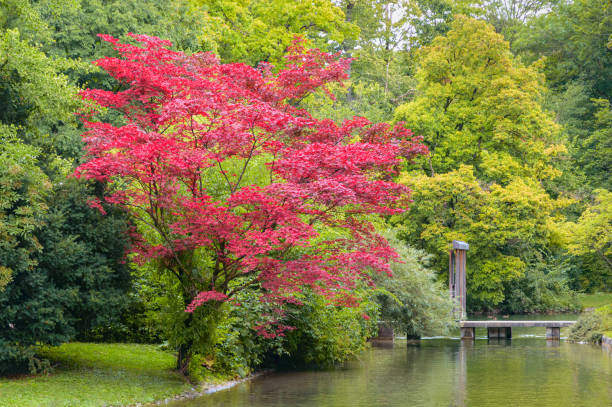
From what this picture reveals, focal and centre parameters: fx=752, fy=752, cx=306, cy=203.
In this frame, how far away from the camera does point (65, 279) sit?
458 inches

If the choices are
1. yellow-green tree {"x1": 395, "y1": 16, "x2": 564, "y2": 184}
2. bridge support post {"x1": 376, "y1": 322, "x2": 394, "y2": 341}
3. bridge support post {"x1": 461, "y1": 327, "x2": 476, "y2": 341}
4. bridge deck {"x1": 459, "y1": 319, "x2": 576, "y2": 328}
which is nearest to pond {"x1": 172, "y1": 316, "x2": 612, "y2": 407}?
bridge support post {"x1": 376, "y1": 322, "x2": 394, "y2": 341}

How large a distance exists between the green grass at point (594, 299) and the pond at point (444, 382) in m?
19.7

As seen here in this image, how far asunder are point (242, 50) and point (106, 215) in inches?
798

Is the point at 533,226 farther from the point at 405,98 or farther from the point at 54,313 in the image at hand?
the point at 54,313

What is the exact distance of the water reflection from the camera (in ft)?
40.5

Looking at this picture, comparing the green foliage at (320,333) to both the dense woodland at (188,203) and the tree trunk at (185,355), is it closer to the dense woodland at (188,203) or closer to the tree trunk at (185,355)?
the dense woodland at (188,203)

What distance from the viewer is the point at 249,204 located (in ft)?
39.2

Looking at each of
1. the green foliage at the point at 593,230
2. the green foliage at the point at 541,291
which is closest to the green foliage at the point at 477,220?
the green foliage at the point at 593,230

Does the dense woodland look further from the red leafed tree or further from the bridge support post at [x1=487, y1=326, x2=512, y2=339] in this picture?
the bridge support post at [x1=487, y1=326, x2=512, y2=339]

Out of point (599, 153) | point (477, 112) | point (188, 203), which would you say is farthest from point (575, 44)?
point (188, 203)

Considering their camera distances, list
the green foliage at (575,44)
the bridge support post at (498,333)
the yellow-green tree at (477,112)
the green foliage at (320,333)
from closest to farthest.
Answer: the green foliage at (320,333) → the bridge support post at (498,333) → the yellow-green tree at (477,112) → the green foliage at (575,44)

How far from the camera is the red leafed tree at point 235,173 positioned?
37.9ft

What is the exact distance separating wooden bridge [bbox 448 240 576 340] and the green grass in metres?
14.4

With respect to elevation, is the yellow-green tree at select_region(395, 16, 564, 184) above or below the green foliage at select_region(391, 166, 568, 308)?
above
